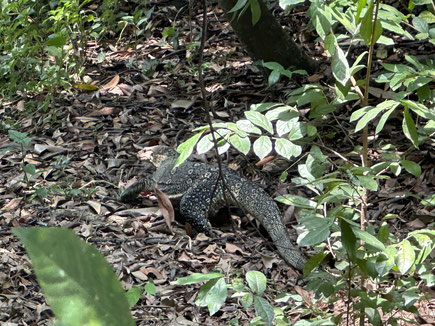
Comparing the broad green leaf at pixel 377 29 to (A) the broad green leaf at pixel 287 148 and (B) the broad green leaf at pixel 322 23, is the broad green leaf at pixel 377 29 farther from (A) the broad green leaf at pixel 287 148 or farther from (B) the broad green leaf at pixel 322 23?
(A) the broad green leaf at pixel 287 148

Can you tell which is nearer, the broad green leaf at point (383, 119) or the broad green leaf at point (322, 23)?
the broad green leaf at point (383, 119)

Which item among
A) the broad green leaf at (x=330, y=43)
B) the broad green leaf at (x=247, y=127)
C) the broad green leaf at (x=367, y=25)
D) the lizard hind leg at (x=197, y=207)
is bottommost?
the lizard hind leg at (x=197, y=207)

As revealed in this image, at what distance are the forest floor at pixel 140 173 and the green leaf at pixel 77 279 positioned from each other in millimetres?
2496

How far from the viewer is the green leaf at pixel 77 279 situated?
31cm

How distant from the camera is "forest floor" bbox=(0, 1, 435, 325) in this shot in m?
3.69

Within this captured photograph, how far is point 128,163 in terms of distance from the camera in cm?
568

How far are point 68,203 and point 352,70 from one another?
3.11 m

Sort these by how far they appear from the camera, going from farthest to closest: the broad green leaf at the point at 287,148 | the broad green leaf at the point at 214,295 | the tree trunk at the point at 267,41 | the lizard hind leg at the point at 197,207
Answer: the tree trunk at the point at 267,41, the lizard hind leg at the point at 197,207, the broad green leaf at the point at 287,148, the broad green leaf at the point at 214,295

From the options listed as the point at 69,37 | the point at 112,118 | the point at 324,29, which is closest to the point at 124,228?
the point at 112,118

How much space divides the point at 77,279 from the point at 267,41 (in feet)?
18.4

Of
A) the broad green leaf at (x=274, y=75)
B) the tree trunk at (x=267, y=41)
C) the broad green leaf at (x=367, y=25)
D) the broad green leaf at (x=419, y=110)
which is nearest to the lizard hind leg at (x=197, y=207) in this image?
the broad green leaf at (x=274, y=75)

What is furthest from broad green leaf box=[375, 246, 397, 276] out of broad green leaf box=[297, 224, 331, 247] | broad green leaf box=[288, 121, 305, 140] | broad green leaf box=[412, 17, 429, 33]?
broad green leaf box=[412, 17, 429, 33]

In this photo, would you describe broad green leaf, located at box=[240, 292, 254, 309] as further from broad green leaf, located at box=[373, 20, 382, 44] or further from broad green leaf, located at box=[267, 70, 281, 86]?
broad green leaf, located at box=[267, 70, 281, 86]

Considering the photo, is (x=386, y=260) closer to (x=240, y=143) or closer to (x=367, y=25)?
(x=240, y=143)
